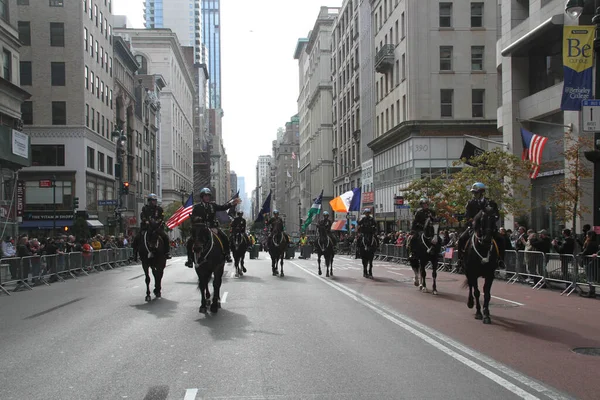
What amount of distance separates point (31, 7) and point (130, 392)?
55.7 meters

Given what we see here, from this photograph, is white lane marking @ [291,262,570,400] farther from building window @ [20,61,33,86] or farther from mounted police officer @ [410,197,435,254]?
building window @ [20,61,33,86]

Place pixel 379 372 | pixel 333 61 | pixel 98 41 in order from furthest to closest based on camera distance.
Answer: pixel 333 61
pixel 98 41
pixel 379 372

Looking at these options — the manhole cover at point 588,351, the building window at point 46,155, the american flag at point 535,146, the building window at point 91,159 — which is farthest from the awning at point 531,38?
the building window at point 46,155

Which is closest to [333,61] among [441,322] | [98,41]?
[98,41]

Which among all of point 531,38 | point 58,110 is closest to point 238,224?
point 531,38

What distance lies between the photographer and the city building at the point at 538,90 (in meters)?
29.9

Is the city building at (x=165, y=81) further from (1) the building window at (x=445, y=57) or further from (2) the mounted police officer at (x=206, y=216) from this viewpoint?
(2) the mounted police officer at (x=206, y=216)

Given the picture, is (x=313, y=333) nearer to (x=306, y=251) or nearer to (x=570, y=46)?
(x=570, y=46)

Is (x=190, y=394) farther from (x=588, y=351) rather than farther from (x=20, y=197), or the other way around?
(x=20, y=197)

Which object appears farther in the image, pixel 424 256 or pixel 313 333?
pixel 424 256

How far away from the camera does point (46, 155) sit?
5453 centimetres

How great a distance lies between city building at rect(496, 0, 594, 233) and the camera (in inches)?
1177

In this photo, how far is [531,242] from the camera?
2083 cm

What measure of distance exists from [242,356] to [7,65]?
36906mm
